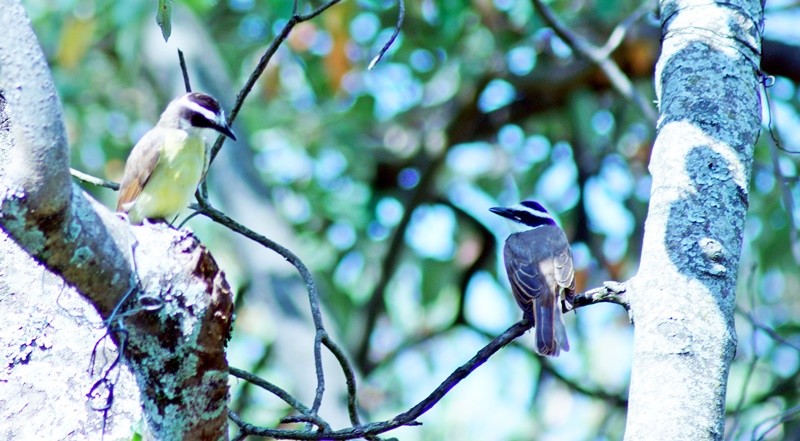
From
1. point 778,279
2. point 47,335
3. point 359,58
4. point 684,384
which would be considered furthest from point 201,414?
point 778,279

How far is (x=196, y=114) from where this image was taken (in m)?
5.56

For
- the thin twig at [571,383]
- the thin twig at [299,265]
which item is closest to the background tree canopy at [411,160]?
the thin twig at [571,383]

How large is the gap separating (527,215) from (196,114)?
2753 millimetres

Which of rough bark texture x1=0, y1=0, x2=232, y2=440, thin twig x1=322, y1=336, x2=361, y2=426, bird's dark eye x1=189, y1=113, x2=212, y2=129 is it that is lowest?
rough bark texture x1=0, y1=0, x2=232, y2=440

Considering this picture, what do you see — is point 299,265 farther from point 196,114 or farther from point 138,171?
point 196,114

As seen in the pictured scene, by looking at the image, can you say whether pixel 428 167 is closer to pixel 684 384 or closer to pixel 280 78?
pixel 280 78

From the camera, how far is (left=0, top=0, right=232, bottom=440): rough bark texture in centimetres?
303

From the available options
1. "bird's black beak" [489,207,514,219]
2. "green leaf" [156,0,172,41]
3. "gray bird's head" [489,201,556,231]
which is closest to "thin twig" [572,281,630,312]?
"green leaf" [156,0,172,41]

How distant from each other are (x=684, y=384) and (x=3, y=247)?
6.43 ft

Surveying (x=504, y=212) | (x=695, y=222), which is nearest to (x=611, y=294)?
(x=695, y=222)

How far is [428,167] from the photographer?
31.2 ft

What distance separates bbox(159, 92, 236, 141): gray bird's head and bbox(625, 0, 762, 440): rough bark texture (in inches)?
111

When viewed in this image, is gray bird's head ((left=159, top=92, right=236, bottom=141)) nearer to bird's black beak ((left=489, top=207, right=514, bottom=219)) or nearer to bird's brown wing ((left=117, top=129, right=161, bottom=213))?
bird's brown wing ((left=117, top=129, right=161, bottom=213))

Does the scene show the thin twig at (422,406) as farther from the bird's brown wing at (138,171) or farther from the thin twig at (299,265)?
the bird's brown wing at (138,171)
